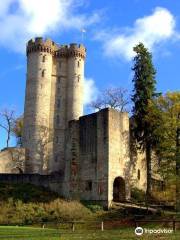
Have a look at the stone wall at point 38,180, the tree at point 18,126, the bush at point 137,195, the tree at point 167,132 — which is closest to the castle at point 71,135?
the stone wall at point 38,180

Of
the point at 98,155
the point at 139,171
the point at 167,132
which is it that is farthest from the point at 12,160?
the point at 167,132

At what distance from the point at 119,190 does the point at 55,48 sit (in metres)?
23.5

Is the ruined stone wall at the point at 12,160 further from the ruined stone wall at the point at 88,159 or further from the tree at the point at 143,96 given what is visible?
the tree at the point at 143,96

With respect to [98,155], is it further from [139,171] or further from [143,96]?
[143,96]

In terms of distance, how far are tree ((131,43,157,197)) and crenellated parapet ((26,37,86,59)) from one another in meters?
12.7

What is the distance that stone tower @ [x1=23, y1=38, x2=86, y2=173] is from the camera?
58.3 meters

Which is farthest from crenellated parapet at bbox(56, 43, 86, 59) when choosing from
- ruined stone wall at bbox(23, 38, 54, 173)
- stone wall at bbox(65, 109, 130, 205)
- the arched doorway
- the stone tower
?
the arched doorway

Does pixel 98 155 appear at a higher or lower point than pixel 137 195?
higher

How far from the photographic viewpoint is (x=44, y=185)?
48.2 meters

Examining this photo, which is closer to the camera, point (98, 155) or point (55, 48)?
point (98, 155)

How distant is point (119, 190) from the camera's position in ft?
Result: 151

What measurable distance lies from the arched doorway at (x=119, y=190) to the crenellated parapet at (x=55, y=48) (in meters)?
21.5

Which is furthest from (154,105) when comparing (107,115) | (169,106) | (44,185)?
(44,185)

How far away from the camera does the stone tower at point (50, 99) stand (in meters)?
58.3
